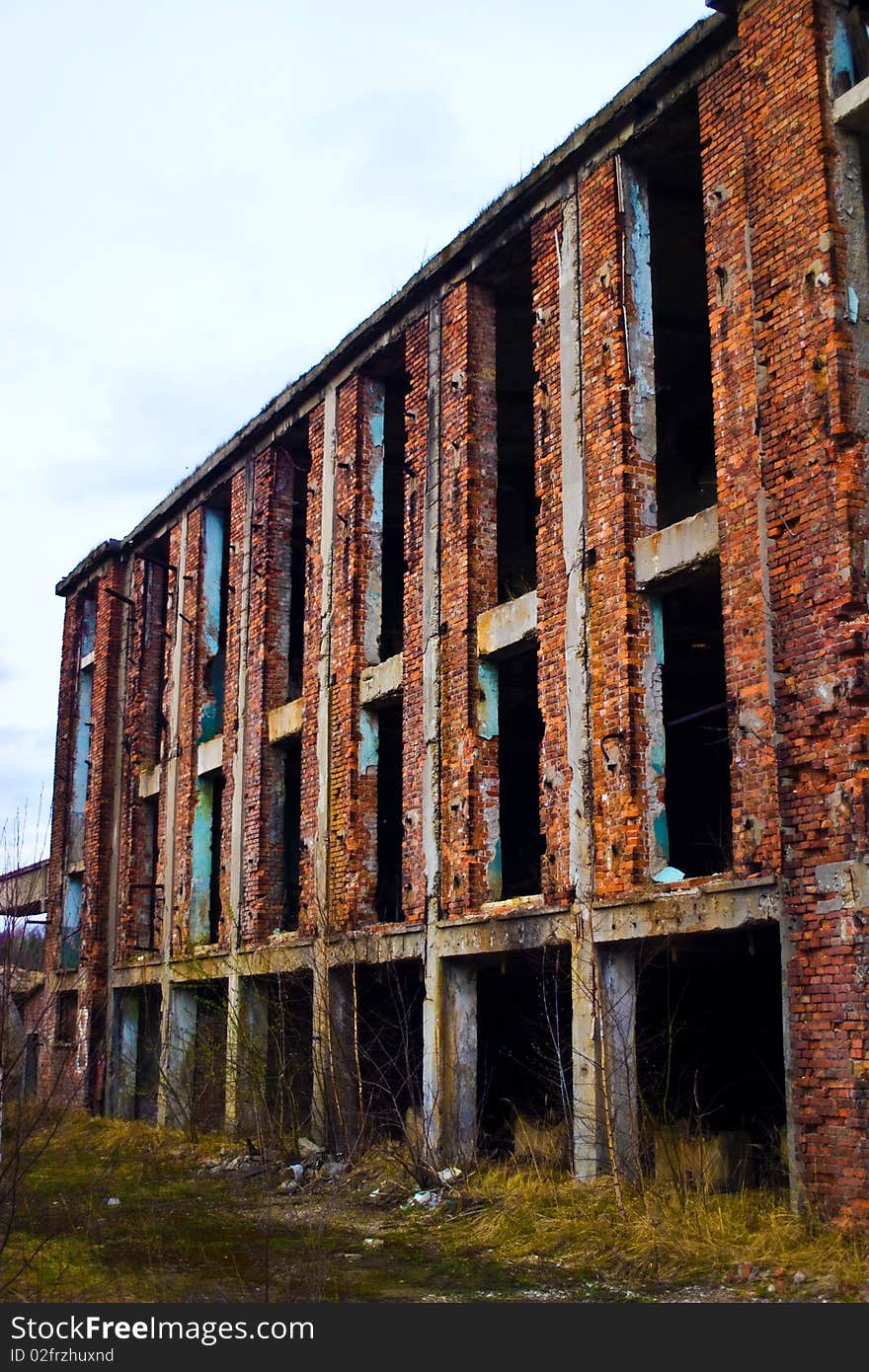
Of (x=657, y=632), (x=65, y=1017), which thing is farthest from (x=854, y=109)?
(x=65, y=1017)

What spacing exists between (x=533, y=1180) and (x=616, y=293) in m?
7.66

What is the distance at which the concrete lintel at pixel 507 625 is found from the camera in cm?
1283

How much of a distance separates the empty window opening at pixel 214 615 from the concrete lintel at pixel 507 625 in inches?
272

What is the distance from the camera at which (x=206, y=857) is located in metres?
19.3

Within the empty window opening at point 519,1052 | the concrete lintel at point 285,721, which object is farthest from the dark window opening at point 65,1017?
the empty window opening at point 519,1052

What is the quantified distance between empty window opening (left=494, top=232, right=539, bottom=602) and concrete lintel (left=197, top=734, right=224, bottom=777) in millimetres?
4602

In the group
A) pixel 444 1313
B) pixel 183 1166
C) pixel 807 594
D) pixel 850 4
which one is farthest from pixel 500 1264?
pixel 850 4

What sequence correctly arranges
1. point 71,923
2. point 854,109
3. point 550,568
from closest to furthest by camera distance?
point 854,109, point 550,568, point 71,923

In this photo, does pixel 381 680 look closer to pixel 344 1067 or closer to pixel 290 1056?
pixel 344 1067

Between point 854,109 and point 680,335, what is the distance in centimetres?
523

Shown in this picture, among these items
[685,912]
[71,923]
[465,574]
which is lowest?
[685,912]

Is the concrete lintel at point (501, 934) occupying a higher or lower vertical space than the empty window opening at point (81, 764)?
lower

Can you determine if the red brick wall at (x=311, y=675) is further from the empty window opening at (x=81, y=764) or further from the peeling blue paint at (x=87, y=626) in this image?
the peeling blue paint at (x=87, y=626)

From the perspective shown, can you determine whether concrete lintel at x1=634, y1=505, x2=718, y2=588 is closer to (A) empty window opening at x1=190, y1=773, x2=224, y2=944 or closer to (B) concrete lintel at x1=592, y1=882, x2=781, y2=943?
(B) concrete lintel at x1=592, y1=882, x2=781, y2=943
